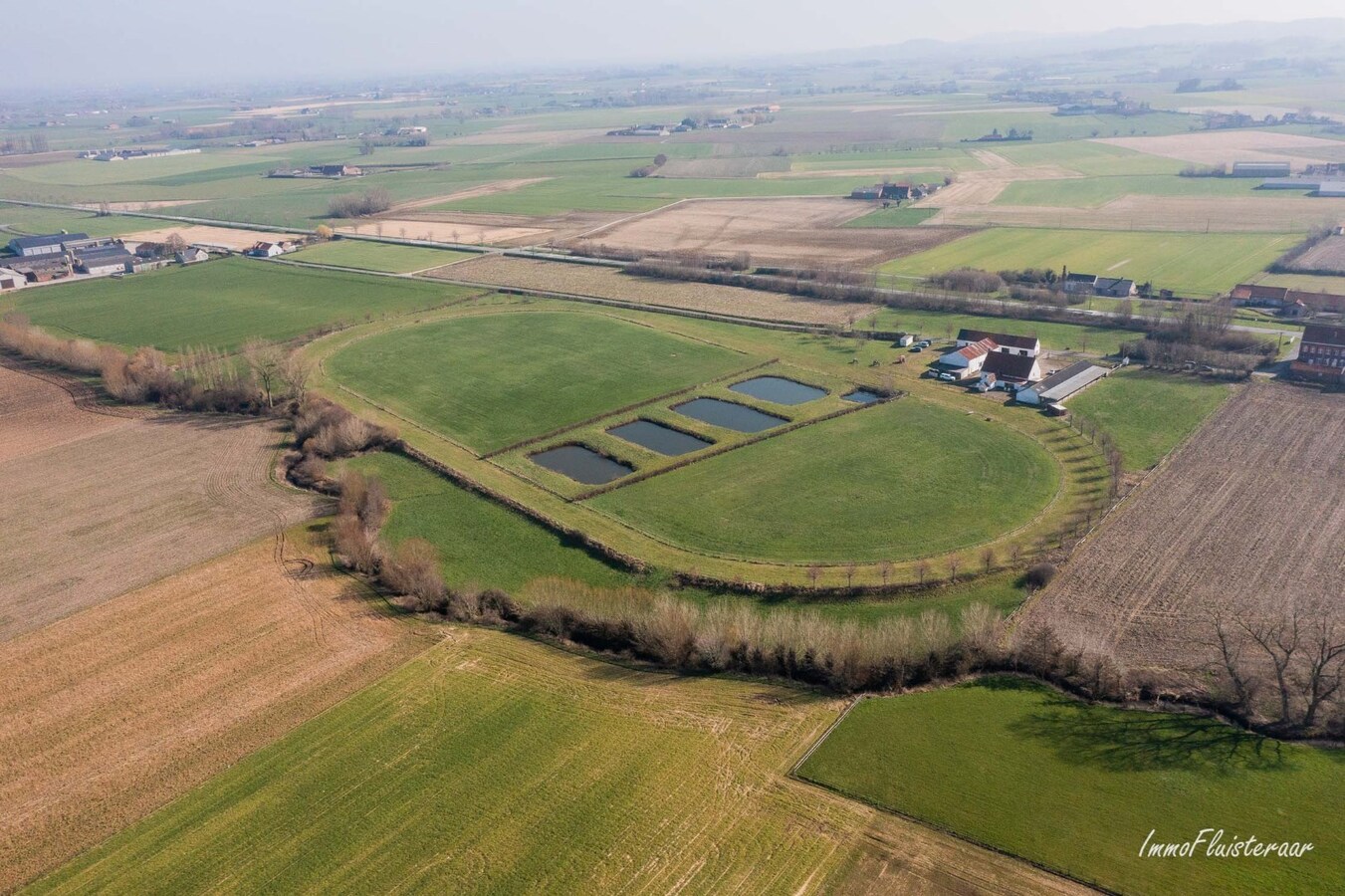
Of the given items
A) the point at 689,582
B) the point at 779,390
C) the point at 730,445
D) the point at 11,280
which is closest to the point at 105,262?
the point at 11,280

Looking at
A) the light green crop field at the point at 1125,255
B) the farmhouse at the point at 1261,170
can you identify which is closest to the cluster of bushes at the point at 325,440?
the light green crop field at the point at 1125,255

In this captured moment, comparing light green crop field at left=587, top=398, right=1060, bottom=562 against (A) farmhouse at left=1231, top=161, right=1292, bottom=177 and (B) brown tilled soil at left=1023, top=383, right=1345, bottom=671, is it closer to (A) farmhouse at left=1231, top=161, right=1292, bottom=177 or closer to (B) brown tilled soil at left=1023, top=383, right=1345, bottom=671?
(B) brown tilled soil at left=1023, top=383, right=1345, bottom=671

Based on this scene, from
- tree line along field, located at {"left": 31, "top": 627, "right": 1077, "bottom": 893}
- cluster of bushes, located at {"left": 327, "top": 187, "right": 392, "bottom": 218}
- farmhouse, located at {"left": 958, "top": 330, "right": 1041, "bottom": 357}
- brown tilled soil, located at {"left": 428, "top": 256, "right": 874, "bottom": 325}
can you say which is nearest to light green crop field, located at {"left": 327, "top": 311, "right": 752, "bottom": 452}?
brown tilled soil, located at {"left": 428, "top": 256, "right": 874, "bottom": 325}

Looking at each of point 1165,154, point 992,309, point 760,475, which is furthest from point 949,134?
point 760,475

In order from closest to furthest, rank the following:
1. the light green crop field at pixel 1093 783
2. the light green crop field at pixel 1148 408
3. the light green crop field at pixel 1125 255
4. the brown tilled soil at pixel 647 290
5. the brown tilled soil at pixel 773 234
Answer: the light green crop field at pixel 1093 783 → the light green crop field at pixel 1148 408 → the brown tilled soil at pixel 647 290 → the light green crop field at pixel 1125 255 → the brown tilled soil at pixel 773 234

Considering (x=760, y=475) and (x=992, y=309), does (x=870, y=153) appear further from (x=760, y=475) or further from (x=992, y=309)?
(x=760, y=475)

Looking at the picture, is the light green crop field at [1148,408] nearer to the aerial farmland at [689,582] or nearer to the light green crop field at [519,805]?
the aerial farmland at [689,582]

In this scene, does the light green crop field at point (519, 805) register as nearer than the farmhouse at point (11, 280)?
Yes
